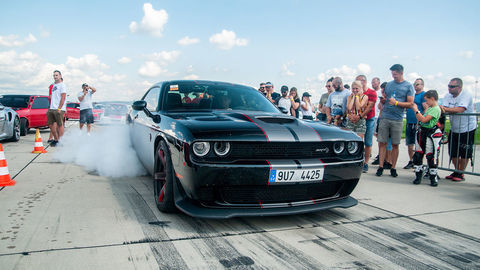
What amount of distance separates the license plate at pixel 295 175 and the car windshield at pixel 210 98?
4.60 feet

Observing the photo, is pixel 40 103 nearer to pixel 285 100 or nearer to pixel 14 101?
pixel 14 101

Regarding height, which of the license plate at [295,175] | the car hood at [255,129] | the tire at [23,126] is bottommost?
the tire at [23,126]

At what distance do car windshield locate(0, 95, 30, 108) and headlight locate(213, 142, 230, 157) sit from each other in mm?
11257

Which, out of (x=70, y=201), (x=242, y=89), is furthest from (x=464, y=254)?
(x=70, y=201)

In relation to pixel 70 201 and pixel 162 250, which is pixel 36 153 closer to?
pixel 70 201

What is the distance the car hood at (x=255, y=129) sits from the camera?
2.56m

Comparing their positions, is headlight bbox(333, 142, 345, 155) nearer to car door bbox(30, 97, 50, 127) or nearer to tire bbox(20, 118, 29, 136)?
tire bbox(20, 118, 29, 136)

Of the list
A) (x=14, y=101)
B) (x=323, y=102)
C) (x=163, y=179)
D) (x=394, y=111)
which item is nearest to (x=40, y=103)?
(x=14, y=101)

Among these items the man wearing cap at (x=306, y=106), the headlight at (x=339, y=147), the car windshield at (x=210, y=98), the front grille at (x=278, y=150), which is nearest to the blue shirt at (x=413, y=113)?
the man wearing cap at (x=306, y=106)

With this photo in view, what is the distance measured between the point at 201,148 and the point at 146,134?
166cm

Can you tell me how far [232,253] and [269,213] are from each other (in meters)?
0.44

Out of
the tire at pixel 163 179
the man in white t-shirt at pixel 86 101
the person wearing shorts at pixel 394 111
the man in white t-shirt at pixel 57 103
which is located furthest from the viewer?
the man in white t-shirt at pixel 86 101

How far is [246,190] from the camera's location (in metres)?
2.58

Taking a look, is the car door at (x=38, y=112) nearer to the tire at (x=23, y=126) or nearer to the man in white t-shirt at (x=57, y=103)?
the tire at (x=23, y=126)
